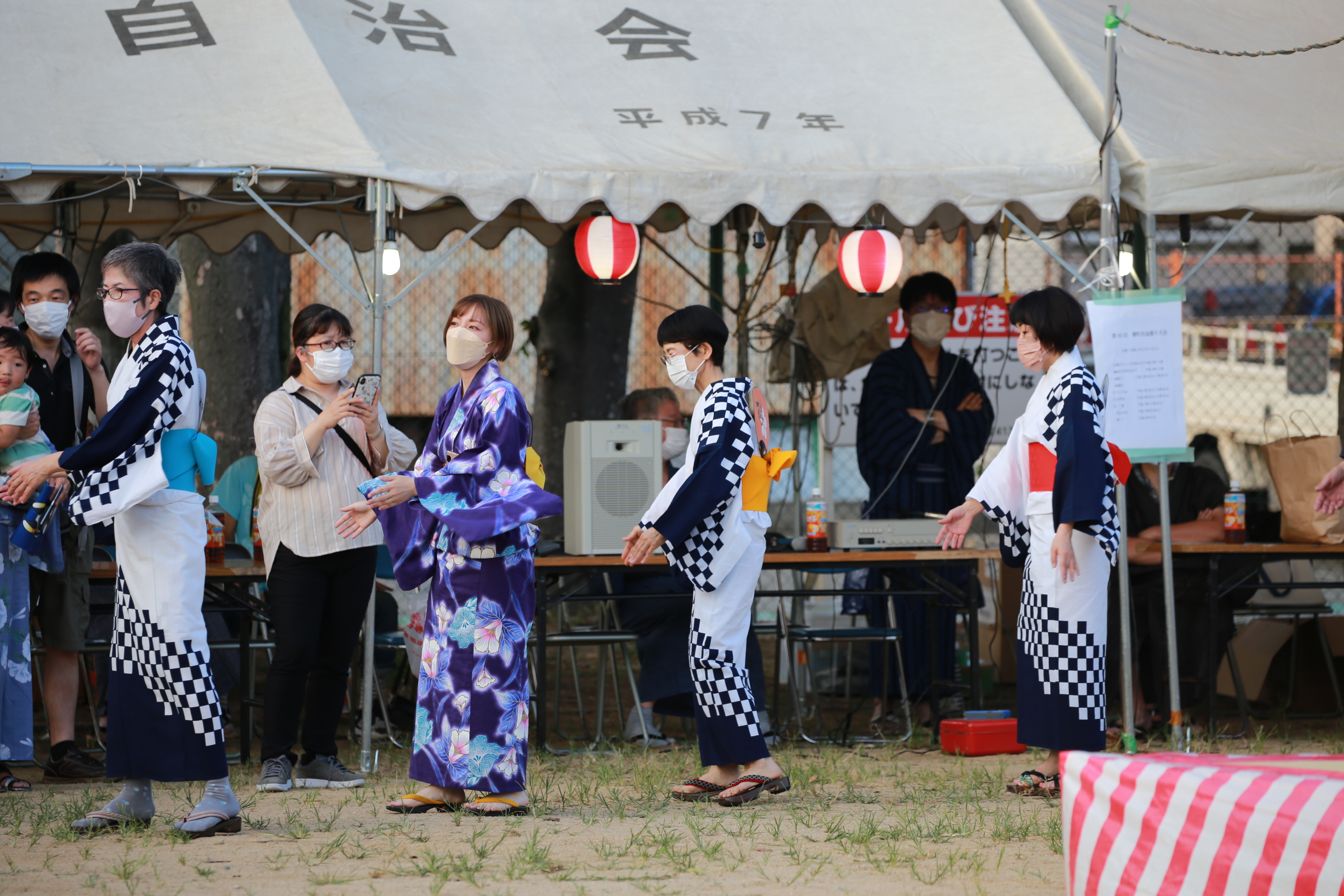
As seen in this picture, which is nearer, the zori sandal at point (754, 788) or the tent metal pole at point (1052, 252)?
the zori sandal at point (754, 788)

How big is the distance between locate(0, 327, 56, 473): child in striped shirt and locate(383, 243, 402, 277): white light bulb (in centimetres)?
124

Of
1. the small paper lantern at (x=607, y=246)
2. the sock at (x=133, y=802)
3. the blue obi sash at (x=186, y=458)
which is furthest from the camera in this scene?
the small paper lantern at (x=607, y=246)

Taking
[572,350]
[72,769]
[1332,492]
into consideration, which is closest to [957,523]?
[1332,492]

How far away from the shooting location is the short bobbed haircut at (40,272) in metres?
4.95

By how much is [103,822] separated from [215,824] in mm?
321

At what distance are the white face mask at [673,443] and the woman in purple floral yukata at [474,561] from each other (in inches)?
82.2

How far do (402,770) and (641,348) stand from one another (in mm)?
8998

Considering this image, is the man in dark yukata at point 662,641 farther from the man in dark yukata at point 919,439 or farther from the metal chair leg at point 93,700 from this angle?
the metal chair leg at point 93,700

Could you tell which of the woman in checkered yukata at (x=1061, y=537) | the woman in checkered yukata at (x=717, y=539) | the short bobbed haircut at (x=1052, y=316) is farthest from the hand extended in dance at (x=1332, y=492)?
the woman in checkered yukata at (x=717, y=539)

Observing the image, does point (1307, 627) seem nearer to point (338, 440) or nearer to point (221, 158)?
point (338, 440)

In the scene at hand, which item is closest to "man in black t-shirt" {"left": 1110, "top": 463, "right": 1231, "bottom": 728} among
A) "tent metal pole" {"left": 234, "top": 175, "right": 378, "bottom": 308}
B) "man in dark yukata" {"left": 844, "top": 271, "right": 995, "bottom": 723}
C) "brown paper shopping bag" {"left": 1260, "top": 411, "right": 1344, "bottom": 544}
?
"brown paper shopping bag" {"left": 1260, "top": 411, "right": 1344, "bottom": 544}

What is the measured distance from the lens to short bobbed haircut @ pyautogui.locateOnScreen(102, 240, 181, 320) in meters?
4.08

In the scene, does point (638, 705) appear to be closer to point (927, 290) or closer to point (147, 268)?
point (927, 290)

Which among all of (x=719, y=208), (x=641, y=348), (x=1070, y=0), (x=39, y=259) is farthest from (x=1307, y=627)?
(x=641, y=348)
